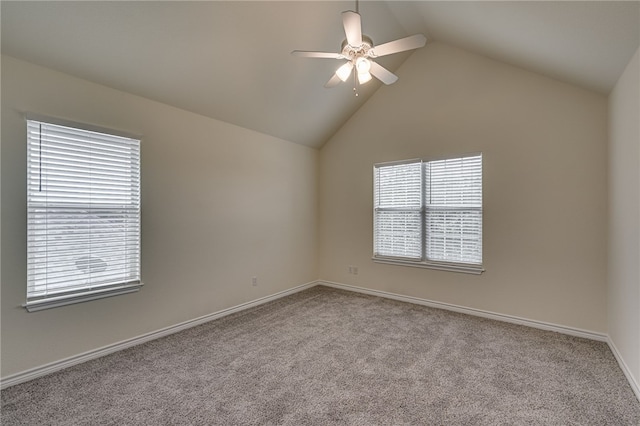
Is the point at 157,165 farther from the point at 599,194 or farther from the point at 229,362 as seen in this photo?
the point at 599,194

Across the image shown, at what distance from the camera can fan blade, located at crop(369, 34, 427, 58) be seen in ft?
6.74

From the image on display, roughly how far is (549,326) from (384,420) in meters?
2.50

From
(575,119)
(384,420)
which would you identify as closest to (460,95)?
(575,119)

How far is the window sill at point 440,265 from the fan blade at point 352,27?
2917 millimetres

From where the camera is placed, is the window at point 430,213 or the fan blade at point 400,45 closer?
the fan blade at point 400,45

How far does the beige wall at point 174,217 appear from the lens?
222 centimetres

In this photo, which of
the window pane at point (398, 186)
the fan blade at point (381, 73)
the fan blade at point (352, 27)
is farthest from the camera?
the window pane at point (398, 186)

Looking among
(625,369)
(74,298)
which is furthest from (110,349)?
(625,369)

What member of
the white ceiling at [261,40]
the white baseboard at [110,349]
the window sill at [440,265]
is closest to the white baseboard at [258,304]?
the white baseboard at [110,349]

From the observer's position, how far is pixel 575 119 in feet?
9.89

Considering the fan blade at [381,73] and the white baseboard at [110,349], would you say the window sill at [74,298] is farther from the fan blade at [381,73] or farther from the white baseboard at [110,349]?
the fan blade at [381,73]

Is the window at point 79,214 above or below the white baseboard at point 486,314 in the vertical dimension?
above

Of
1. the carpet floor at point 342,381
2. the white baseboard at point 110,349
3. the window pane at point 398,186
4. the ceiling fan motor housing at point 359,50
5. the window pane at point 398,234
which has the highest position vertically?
the ceiling fan motor housing at point 359,50

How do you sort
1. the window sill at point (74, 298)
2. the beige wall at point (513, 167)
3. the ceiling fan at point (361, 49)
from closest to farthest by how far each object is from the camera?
the ceiling fan at point (361, 49) → the window sill at point (74, 298) → the beige wall at point (513, 167)
